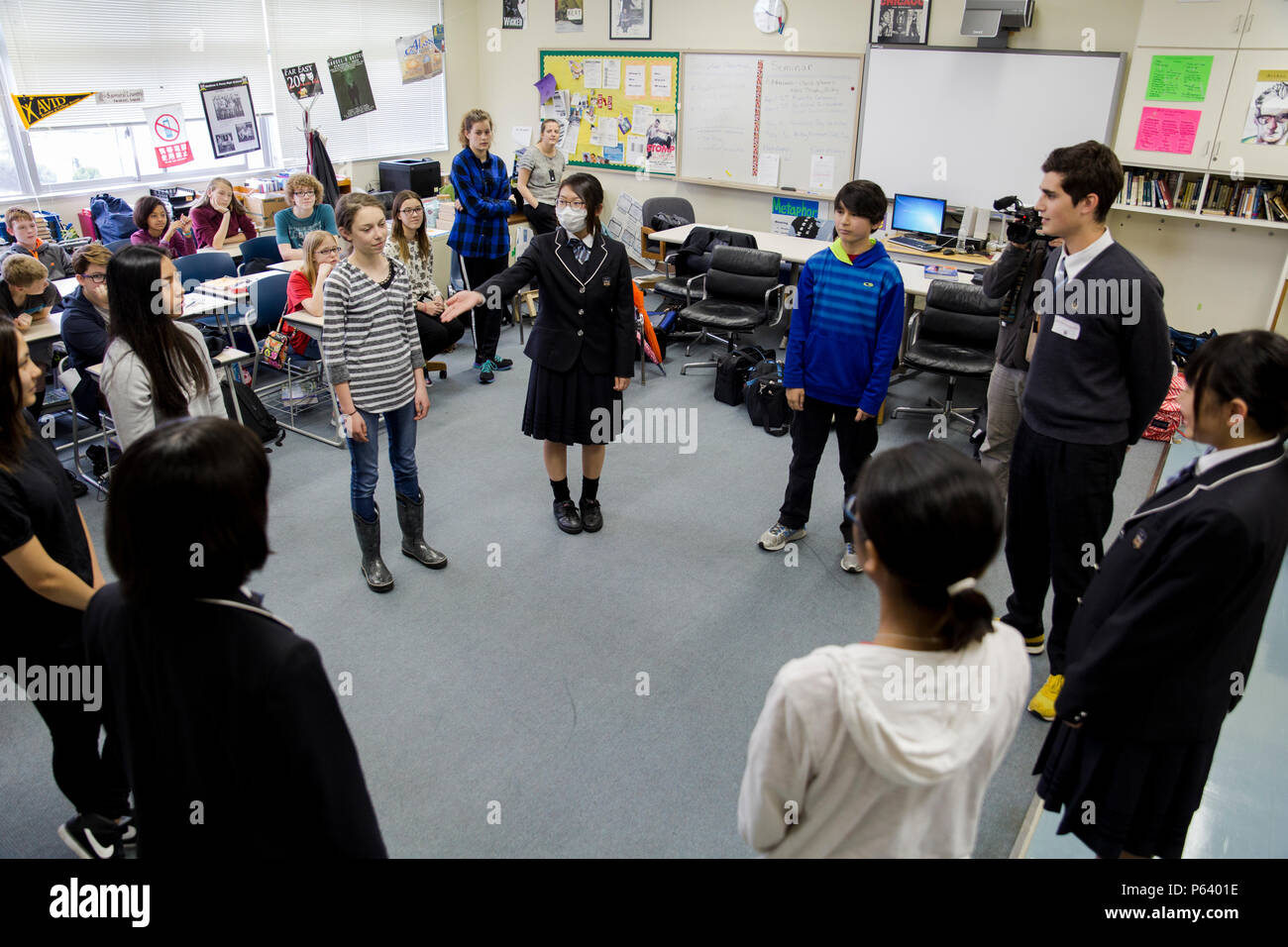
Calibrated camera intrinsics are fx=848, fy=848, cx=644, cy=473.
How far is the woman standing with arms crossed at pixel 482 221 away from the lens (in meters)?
5.59

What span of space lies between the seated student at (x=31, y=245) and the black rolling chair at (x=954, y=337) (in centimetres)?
507

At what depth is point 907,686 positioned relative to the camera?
104 cm

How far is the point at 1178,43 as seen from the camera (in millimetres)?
5211

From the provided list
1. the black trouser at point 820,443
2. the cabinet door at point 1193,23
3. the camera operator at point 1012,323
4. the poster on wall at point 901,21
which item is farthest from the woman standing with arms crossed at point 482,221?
the cabinet door at point 1193,23

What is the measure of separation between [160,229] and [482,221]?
2.02 meters

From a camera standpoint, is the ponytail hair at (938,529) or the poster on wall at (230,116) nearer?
the ponytail hair at (938,529)

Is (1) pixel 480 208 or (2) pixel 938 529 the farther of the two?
(1) pixel 480 208

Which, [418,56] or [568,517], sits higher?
[418,56]

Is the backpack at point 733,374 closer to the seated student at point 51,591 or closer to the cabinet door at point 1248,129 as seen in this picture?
the cabinet door at point 1248,129

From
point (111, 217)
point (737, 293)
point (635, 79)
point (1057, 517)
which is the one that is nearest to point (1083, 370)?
point (1057, 517)

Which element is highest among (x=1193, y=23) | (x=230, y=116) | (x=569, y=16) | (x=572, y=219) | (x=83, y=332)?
(x=569, y=16)

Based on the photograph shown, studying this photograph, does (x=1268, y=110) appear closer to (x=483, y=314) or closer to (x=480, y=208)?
(x=480, y=208)

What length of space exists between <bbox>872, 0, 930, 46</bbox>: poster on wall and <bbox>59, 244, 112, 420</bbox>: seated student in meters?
5.45

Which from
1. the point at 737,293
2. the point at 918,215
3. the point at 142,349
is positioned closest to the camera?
the point at 142,349
